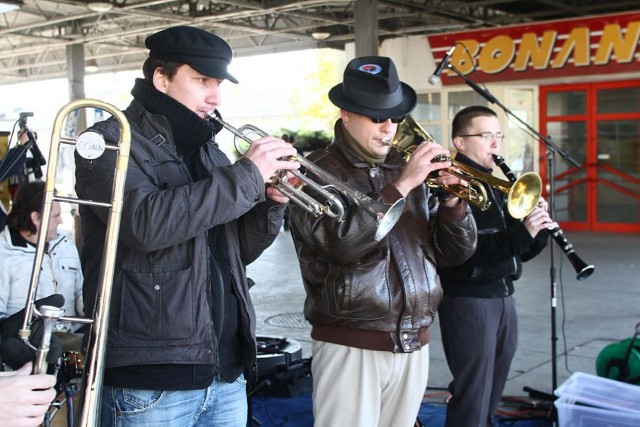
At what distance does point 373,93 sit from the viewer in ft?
10.4

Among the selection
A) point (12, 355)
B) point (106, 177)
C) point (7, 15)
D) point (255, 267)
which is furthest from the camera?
point (7, 15)

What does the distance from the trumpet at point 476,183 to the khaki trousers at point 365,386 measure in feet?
2.17

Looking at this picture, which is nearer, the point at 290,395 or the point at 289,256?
the point at 290,395

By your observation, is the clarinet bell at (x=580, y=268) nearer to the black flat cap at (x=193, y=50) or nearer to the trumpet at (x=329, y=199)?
the trumpet at (x=329, y=199)

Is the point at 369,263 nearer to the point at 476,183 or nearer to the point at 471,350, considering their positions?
the point at 476,183

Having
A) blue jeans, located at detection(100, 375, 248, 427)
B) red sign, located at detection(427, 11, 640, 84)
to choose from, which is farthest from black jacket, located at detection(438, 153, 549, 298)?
red sign, located at detection(427, 11, 640, 84)

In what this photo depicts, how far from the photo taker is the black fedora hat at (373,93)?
3.13 meters

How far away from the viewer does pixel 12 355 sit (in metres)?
2.02

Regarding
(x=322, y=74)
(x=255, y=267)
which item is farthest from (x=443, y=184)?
(x=322, y=74)

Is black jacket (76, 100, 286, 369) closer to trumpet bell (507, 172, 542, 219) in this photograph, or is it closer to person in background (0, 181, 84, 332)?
trumpet bell (507, 172, 542, 219)

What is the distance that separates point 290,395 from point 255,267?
6326 millimetres

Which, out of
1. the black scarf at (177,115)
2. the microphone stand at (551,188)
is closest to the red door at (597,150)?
the microphone stand at (551,188)

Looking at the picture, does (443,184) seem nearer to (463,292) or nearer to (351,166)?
(351,166)

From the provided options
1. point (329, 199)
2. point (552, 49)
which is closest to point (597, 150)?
point (552, 49)
